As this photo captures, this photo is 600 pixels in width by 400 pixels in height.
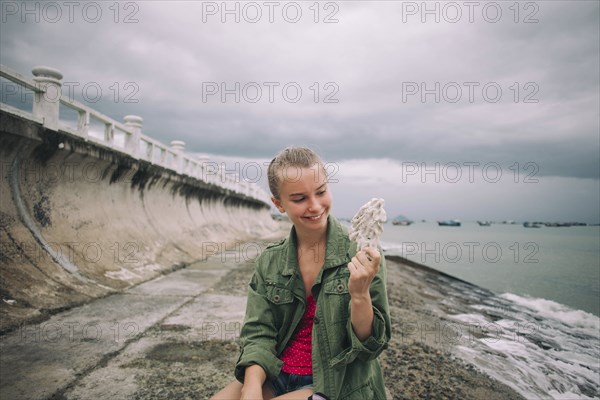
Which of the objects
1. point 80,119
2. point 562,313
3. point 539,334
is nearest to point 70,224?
point 80,119

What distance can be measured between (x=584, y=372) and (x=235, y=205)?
16.2m

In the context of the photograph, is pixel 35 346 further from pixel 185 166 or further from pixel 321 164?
pixel 185 166

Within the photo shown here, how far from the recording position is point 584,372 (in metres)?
4.88

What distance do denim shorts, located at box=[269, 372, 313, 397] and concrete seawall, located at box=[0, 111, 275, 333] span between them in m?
2.95

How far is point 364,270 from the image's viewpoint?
1.45 metres

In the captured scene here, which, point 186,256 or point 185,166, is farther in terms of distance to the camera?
point 185,166

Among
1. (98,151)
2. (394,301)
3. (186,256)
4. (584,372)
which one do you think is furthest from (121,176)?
(584,372)

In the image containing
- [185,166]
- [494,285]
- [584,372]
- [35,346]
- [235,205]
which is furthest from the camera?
[235,205]

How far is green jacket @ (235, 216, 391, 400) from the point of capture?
1556 mm

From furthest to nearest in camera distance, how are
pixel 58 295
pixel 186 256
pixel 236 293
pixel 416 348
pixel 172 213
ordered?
pixel 172 213, pixel 186 256, pixel 236 293, pixel 58 295, pixel 416 348

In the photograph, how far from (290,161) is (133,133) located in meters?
7.08

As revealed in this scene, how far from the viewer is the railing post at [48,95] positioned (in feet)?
16.6

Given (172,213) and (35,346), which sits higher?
(172,213)

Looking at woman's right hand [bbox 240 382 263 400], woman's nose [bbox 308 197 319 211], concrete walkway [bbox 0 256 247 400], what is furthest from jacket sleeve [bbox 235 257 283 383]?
concrete walkway [bbox 0 256 247 400]
